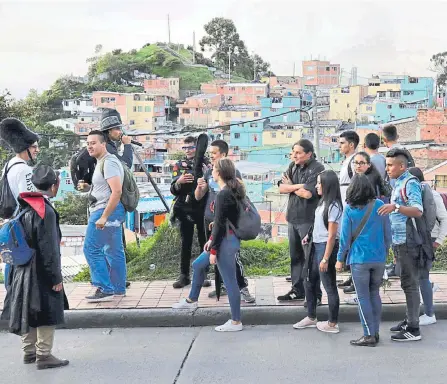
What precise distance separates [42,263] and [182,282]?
2.13 metres

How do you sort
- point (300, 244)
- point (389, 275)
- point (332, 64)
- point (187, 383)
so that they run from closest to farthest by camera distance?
point (187, 383), point (300, 244), point (389, 275), point (332, 64)

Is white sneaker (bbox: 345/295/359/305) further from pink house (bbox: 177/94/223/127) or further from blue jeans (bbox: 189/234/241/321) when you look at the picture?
pink house (bbox: 177/94/223/127)

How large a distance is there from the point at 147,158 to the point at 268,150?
844 cm

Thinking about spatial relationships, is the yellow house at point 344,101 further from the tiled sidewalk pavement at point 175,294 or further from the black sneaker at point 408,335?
the black sneaker at point 408,335

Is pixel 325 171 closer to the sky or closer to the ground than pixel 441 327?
closer to the sky

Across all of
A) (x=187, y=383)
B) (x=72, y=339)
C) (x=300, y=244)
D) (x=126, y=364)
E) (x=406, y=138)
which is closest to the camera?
(x=187, y=383)

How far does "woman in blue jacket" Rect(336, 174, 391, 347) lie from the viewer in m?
4.74

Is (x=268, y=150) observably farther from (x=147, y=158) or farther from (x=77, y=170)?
(x=77, y=170)

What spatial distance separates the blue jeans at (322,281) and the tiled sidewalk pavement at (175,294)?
38 centimetres

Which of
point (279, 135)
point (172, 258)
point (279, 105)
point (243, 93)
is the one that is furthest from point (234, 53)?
point (172, 258)

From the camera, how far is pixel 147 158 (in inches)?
1617

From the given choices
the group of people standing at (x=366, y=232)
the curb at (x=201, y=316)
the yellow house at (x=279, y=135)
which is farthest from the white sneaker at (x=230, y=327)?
the yellow house at (x=279, y=135)

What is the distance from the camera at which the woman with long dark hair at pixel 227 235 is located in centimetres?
510

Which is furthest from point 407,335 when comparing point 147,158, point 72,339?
point 147,158
